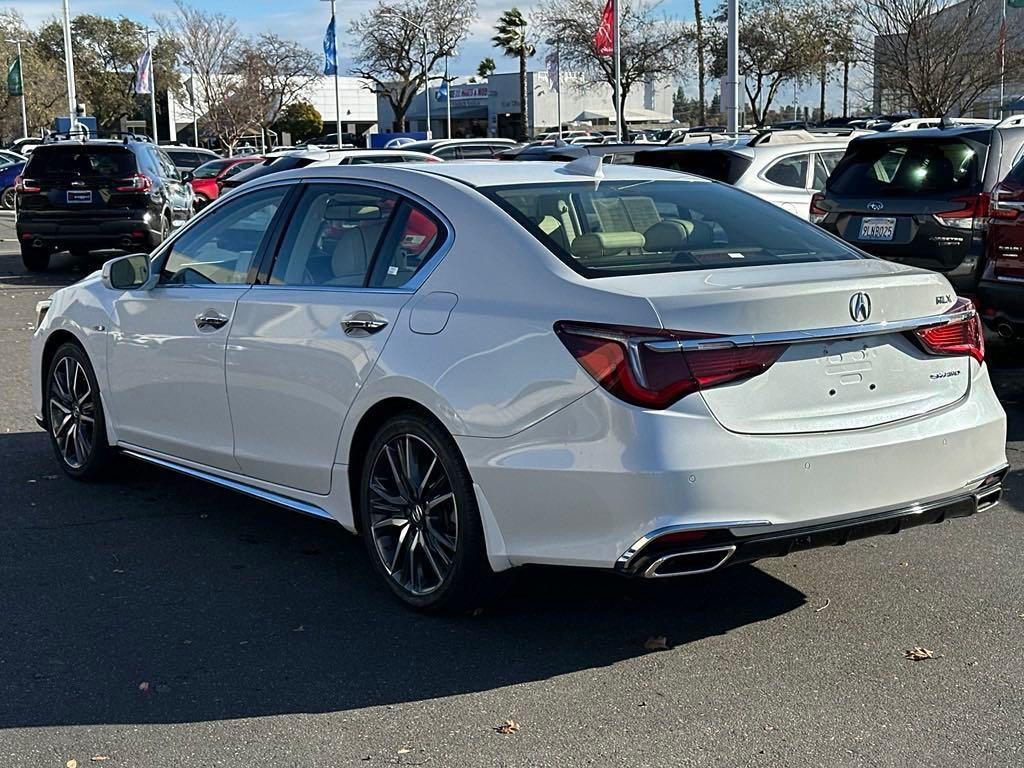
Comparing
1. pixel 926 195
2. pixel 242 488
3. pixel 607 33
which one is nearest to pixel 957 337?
pixel 242 488

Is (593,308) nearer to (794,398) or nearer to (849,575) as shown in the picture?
(794,398)

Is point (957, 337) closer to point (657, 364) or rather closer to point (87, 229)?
point (657, 364)

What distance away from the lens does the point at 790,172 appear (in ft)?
41.9

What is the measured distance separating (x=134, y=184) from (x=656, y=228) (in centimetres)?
1397

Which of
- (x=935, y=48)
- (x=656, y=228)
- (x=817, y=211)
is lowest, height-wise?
(x=817, y=211)

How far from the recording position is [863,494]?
432 cm

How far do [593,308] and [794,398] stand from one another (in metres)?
0.70

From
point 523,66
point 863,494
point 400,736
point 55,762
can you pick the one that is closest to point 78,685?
point 55,762

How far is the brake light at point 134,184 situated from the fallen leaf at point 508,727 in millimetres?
14941

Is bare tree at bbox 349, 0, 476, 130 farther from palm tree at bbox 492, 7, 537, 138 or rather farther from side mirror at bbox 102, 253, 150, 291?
side mirror at bbox 102, 253, 150, 291

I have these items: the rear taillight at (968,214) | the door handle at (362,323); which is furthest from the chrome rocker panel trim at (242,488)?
the rear taillight at (968,214)

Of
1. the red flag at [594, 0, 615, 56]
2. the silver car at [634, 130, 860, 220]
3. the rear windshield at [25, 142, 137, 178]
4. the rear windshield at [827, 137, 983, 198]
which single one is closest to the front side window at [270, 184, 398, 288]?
the rear windshield at [827, 137, 983, 198]

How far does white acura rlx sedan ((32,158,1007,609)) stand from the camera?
13.5 feet

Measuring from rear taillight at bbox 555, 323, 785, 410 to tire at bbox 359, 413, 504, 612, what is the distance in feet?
2.31
